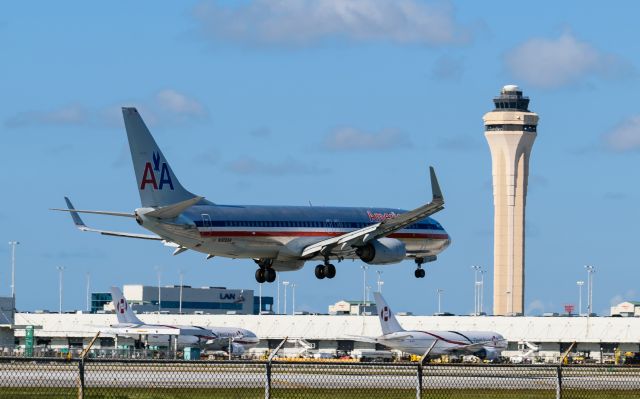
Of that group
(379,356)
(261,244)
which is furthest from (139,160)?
(379,356)

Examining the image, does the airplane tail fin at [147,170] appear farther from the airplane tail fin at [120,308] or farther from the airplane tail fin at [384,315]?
the airplane tail fin at [120,308]

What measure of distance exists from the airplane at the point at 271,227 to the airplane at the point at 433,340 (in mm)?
32506

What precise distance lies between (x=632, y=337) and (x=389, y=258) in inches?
2865

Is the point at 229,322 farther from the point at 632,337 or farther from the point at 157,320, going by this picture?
the point at 632,337

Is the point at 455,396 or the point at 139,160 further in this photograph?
the point at 139,160

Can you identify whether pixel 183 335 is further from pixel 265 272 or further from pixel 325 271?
pixel 325 271

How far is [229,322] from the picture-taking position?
178 meters

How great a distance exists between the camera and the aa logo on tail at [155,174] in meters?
85.6

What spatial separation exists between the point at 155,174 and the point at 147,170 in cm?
55

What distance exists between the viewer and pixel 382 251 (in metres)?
92.4

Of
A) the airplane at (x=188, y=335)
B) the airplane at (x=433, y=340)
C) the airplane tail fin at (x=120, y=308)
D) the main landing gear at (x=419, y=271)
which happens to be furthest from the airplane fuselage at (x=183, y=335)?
the main landing gear at (x=419, y=271)

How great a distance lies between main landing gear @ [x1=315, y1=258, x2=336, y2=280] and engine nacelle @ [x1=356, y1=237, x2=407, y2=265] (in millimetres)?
2090

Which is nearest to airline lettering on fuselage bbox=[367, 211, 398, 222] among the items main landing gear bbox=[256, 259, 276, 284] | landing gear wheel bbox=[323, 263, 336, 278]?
landing gear wheel bbox=[323, 263, 336, 278]

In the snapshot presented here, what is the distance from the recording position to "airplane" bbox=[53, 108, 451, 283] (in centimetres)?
8475
